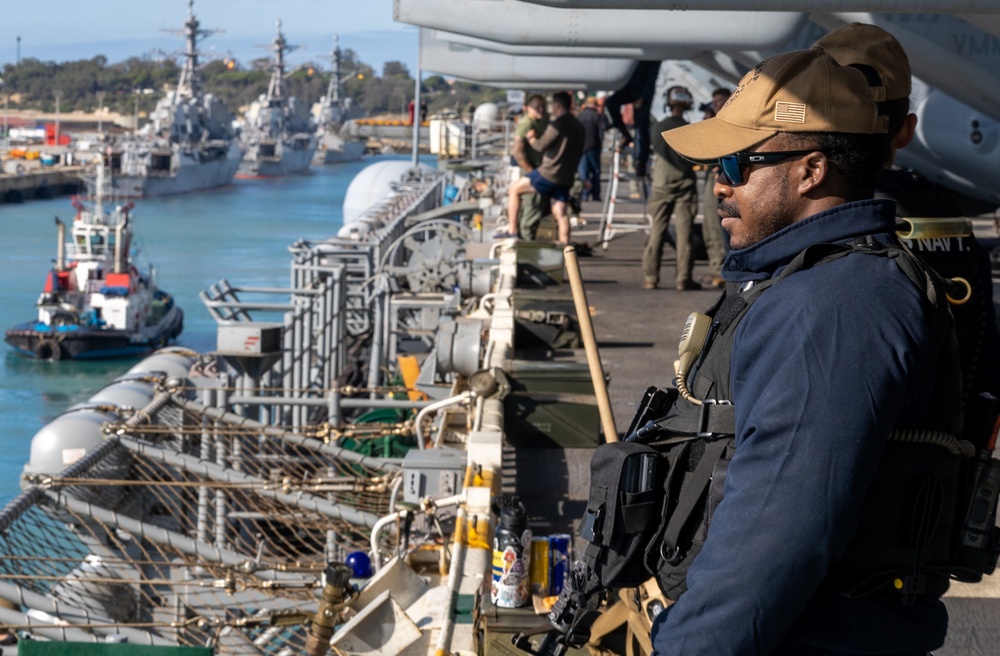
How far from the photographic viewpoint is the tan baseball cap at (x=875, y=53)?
2715 mm

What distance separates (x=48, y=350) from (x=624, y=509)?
168 feet

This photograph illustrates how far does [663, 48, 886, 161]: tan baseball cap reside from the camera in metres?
2.32

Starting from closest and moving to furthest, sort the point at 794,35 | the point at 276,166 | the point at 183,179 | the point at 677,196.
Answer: the point at 794,35 < the point at 677,196 < the point at 183,179 < the point at 276,166

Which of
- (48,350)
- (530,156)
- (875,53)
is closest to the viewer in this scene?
(875,53)

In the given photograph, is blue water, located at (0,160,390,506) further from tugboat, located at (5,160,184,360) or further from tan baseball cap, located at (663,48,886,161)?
tan baseball cap, located at (663,48,886,161)

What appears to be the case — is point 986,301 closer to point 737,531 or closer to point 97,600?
point 737,531

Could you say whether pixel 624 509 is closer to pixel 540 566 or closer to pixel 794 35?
pixel 540 566

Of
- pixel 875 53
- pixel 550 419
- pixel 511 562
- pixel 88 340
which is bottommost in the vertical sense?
pixel 88 340

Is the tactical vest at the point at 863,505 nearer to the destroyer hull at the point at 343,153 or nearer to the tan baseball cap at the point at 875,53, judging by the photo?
Result: the tan baseball cap at the point at 875,53

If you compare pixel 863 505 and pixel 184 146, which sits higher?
pixel 863 505

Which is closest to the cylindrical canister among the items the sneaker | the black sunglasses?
the black sunglasses

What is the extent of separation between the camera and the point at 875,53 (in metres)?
2.74

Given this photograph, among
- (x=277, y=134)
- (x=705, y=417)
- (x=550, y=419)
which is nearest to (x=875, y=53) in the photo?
(x=705, y=417)

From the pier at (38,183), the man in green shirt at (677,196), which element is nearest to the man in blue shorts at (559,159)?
the man in green shirt at (677,196)
